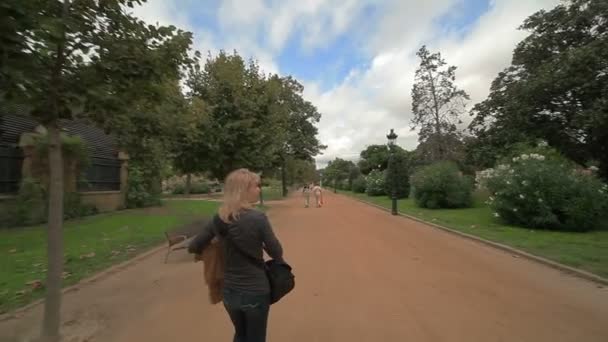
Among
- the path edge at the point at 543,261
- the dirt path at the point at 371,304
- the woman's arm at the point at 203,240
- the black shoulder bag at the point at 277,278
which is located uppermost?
the woman's arm at the point at 203,240

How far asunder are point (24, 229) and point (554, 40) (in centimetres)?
2642

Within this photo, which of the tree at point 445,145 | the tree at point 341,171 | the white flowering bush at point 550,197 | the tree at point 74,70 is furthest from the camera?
the tree at point 341,171

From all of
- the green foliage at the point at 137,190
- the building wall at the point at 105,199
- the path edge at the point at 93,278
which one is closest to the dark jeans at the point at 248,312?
the path edge at the point at 93,278

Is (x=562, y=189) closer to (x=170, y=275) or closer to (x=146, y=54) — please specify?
(x=170, y=275)

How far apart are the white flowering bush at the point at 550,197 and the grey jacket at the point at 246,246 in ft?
43.8

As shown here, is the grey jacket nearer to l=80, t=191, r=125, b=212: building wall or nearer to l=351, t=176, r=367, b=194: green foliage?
l=80, t=191, r=125, b=212: building wall

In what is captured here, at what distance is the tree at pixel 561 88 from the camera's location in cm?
1862

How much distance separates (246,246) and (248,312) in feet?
1.54

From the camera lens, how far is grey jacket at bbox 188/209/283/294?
2.87 meters

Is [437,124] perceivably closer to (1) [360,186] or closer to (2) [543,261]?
(1) [360,186]

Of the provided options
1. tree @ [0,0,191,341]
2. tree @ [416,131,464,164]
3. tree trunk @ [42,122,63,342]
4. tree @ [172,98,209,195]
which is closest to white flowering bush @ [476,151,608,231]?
tree @ [172,98,209,195]

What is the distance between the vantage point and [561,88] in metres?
19.9

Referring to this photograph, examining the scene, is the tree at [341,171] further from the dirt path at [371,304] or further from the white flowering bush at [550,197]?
the dirt path at [371,304]

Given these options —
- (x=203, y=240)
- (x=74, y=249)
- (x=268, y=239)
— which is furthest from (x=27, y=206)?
(x=268, y=239)
